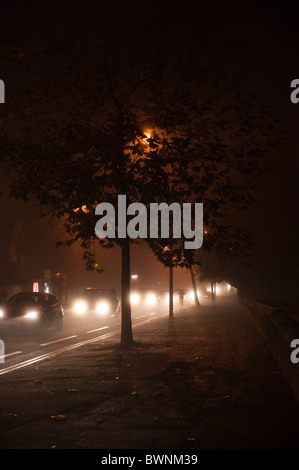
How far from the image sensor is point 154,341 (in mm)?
19828

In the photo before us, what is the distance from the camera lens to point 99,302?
42.2 meters

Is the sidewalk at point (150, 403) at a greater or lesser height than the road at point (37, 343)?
greater

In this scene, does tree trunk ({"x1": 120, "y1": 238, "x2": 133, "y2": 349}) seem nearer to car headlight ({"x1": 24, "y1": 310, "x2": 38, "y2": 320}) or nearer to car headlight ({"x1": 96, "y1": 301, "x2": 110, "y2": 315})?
car headlight ({"x1": 24, "y1": 310, "x2": 38, "y2": 320})

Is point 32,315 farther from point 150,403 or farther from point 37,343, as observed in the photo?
point 150,403

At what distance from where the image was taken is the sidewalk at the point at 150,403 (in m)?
6.71

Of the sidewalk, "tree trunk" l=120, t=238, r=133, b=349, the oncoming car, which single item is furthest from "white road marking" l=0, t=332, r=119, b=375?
the oncoming car

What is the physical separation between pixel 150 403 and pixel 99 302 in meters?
33.5

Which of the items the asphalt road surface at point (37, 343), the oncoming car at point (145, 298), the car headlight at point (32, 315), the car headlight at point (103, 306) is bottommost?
the oncoming car at point (145, 298)

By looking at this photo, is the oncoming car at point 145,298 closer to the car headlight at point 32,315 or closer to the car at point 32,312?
the car at point 32,312

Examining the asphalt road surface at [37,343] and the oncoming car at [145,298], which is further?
the oncoming car at [145,298]

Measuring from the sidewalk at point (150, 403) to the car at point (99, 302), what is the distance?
26193 millimetres

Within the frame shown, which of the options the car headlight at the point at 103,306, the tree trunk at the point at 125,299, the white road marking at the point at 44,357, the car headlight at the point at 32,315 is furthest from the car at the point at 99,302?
the tree trunk at the point at 125,299

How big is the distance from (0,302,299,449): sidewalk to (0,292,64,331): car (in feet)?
21.9
